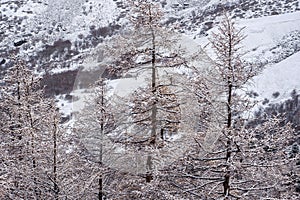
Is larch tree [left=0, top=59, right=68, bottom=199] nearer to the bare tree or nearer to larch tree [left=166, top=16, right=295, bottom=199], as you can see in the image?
the bare tree

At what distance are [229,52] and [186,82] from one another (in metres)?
1.16

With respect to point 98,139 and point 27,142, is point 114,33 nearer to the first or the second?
point 27,142

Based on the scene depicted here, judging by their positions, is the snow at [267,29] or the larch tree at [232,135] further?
the snow at [267,29]

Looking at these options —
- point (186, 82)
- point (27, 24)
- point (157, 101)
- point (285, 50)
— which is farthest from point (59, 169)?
point (27, 24)

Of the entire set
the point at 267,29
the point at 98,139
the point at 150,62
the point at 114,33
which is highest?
the point at 150,62

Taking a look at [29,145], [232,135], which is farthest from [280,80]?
[232,135]

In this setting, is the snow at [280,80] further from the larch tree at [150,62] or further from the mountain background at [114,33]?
the larch tree at [150,62]

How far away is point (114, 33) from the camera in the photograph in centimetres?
3206

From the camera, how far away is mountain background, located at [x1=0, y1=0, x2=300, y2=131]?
21625mm

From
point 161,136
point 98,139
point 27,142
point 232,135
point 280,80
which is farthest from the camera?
point 280,80

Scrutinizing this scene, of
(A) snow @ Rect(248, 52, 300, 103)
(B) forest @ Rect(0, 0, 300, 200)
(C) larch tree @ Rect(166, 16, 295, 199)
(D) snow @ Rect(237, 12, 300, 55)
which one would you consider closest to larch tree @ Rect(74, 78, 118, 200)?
(B) forest @ Rect(0, 0, 300, 200)

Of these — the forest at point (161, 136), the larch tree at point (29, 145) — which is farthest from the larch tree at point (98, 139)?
the larch tree at point (29, 145)

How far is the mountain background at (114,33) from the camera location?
70.9ft

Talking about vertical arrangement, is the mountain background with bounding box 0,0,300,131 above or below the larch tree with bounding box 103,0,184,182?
below
